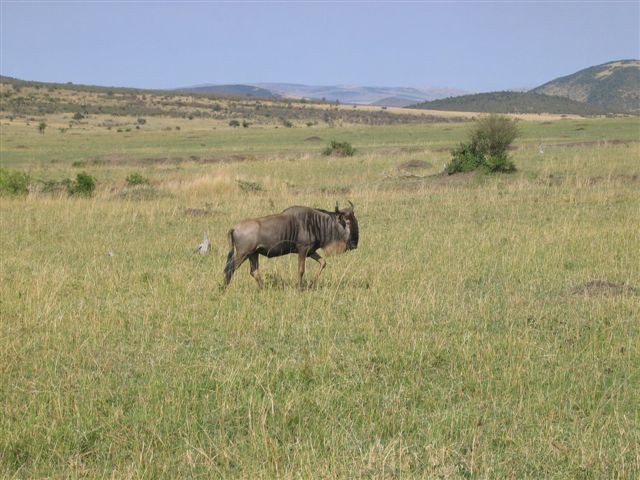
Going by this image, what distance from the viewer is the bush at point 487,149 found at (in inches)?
1069

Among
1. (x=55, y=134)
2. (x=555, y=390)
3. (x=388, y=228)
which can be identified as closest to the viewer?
(x=555, y=390)

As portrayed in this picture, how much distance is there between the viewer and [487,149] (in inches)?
1145

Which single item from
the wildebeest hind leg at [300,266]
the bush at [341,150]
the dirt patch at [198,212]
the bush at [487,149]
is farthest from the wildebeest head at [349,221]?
the bush at [341,150]

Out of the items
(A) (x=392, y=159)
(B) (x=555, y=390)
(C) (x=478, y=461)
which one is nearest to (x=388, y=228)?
(B) (x=555, y=390)

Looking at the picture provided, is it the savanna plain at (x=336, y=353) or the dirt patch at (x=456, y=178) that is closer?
the savanna plain at (x=336, y=353)

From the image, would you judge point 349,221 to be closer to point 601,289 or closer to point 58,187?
point 601,289

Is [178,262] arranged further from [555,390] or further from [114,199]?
[114,199]

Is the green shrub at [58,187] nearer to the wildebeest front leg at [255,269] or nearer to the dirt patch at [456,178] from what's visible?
the dirt patch at [456,178]

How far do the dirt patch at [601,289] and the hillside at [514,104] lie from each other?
136 meters

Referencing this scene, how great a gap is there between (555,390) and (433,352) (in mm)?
1318

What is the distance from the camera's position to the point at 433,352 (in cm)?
732

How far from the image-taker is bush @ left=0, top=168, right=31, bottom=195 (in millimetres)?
23359

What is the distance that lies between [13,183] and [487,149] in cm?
1663

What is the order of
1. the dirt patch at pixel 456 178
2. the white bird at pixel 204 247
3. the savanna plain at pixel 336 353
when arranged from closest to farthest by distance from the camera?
1. the savanna plain at pixel 336 353
2. the white bird at pixel 204 247
3. the dirt patch at pixel 456 178
